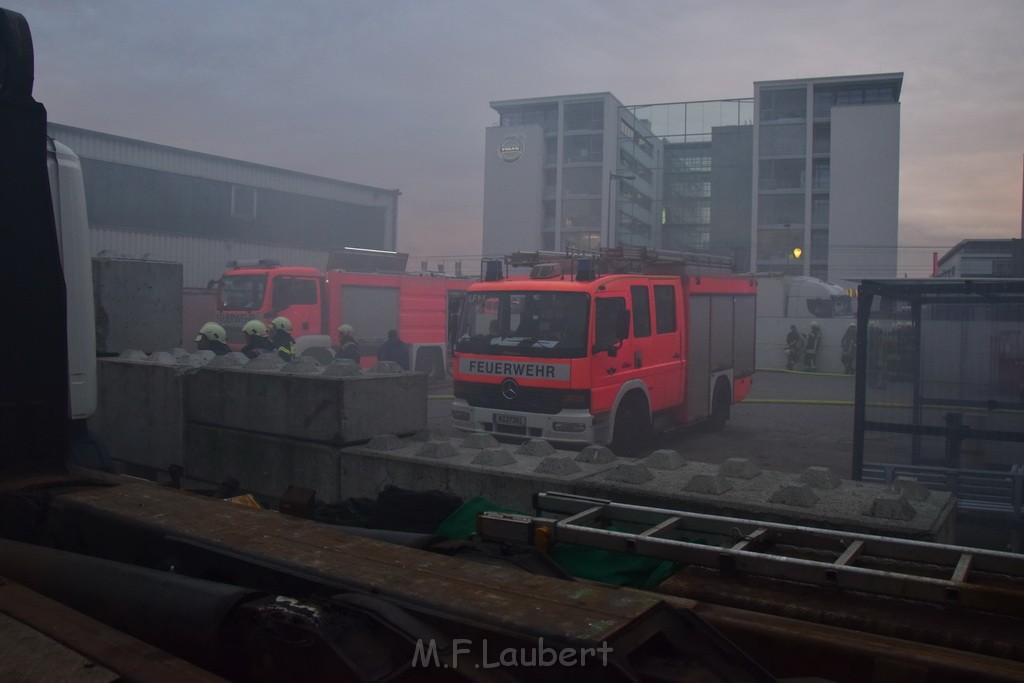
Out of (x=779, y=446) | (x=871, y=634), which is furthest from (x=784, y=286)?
(x=871, y=634)

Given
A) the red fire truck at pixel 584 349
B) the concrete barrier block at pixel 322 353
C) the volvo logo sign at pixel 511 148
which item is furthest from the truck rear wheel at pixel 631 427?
the volvo logo sign at pixel 511 148

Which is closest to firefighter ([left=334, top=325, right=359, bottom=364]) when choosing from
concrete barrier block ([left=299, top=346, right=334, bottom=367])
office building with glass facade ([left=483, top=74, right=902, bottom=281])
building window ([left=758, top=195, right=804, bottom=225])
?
concrete barrier block ([left=299, top=346, right=334, bottom=367])

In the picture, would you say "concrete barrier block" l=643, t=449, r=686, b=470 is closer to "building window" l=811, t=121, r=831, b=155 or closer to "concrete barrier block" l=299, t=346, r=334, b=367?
"concrete barrier block" l=299, t=346, r=334, b=367

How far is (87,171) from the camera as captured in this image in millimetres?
28719

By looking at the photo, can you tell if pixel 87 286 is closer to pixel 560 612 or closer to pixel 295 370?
pixel 295 370

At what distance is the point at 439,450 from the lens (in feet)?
16.3

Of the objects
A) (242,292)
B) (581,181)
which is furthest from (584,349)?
(581,181)

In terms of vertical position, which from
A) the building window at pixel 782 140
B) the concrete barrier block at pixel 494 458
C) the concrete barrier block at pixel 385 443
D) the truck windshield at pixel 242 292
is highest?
the building window at pixel 782 140

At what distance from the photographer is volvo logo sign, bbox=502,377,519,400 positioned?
10.2 meters

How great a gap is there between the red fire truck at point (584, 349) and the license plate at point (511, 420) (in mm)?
14

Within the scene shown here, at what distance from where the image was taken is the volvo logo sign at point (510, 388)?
1021 cm

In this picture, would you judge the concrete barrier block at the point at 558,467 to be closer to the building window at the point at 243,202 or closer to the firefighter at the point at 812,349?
the firefighter at the point at 812,349

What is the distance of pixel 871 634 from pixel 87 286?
13.5ft

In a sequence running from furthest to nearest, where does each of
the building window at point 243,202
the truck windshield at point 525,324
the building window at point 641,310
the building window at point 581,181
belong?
the building window at point 581,181
the building window at point 243,202
the building window at point 641,310
the truck windshield at point 525,324
